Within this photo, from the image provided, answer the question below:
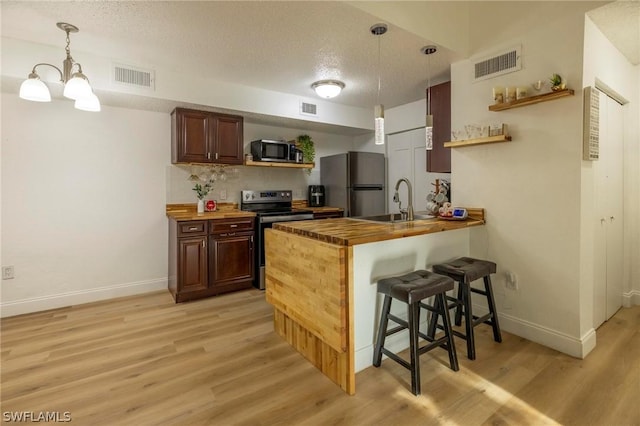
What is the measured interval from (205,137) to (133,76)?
90 centimetres

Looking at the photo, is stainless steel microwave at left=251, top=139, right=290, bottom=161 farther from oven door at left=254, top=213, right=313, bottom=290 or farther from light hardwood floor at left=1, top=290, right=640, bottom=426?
light hardwood floor at left=1, top=290, right=640, bottom=426

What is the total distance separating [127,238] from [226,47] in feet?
8.08

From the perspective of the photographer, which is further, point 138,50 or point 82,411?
point 138,50

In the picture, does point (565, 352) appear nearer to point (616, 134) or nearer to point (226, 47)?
point (616, 134)

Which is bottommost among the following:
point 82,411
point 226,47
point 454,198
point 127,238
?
point 82,411

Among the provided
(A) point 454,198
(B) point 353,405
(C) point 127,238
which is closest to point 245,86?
(C) point 127,238

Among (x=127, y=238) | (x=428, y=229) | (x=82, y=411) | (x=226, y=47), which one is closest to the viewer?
(x=82, y=411)

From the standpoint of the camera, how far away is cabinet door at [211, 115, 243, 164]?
3.79 meters

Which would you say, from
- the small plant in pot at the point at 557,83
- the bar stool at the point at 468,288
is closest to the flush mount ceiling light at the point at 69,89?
the bar stool at the point at 468,288

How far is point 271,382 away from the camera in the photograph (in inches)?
78.9

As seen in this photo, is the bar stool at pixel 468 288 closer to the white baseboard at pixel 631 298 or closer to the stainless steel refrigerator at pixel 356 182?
the white baseboard at pixel 631 298

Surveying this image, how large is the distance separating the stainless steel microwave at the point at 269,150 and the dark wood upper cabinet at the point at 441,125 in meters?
1.99

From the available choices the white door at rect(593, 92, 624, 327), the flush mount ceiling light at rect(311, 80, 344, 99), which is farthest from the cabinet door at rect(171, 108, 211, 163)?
the white door at rect(593, 92, 624, 327)

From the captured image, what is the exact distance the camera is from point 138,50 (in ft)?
9.40
